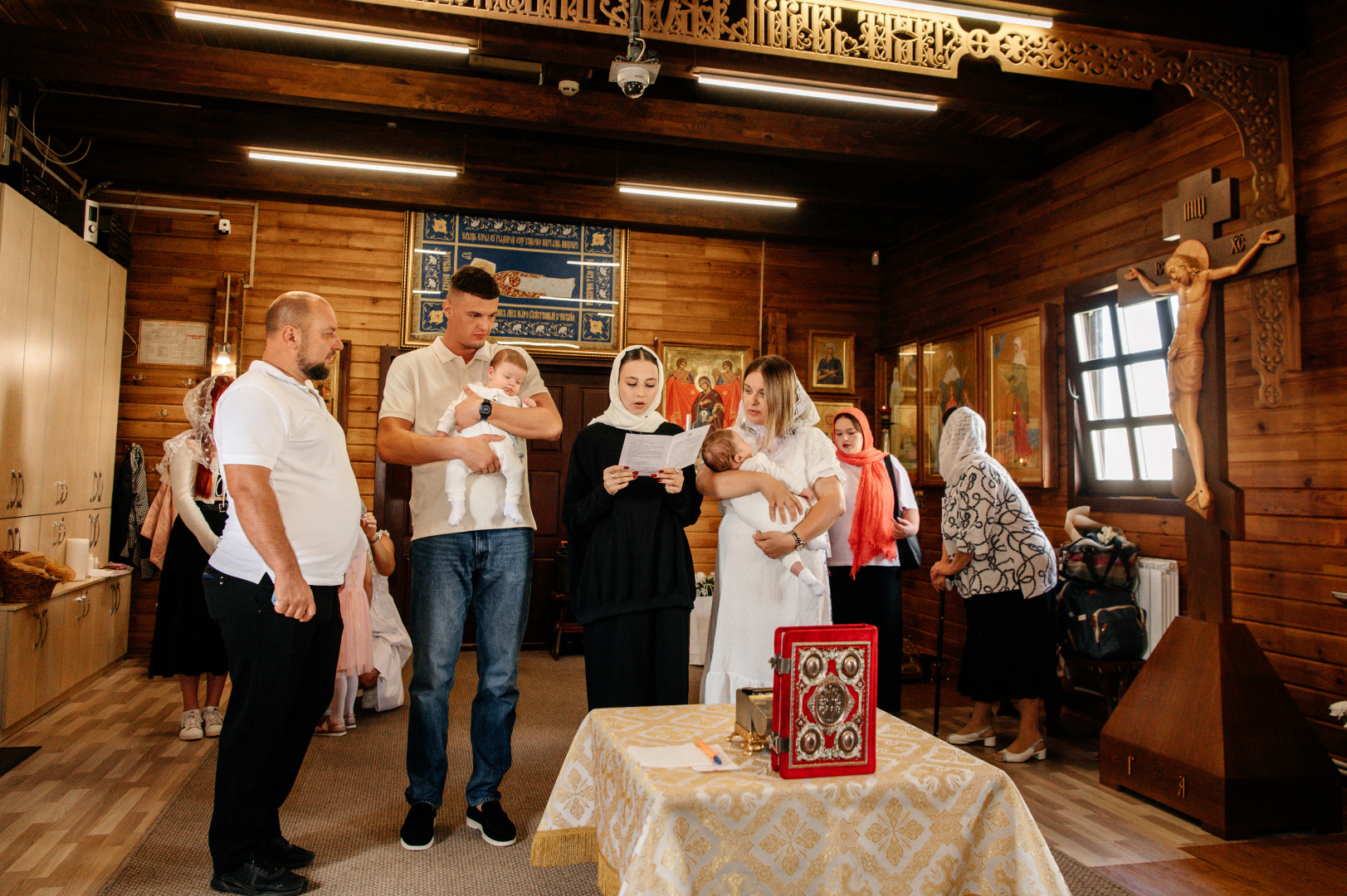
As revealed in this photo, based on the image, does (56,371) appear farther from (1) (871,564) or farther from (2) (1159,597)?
(2) (1159,597)

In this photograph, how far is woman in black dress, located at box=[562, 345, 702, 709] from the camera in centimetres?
270

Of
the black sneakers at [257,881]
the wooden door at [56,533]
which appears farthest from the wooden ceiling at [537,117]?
the black sneakers at [257,881]

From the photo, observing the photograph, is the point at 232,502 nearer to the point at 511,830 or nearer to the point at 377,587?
the point at 511,830

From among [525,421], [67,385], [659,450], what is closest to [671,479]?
[659,450]

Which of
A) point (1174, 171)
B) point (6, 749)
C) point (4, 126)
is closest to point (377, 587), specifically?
point (6, 749)

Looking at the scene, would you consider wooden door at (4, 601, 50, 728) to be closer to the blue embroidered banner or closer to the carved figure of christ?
the blue embroidered banner

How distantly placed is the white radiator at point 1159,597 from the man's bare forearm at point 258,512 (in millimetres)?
4351

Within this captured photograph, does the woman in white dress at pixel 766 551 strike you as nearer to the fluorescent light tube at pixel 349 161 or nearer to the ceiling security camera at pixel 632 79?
the ceiling security camera at pixel 632 79

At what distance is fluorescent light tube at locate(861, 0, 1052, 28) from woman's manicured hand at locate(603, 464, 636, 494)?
2.63m

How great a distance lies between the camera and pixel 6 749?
404 centimetres

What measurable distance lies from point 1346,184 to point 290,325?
4.58 m

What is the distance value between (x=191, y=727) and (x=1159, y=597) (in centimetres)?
518

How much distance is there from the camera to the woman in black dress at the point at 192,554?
4.04 metres

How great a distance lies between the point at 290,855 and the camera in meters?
2.70
